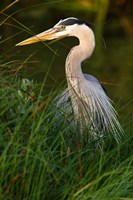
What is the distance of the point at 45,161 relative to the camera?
3588 millimetres

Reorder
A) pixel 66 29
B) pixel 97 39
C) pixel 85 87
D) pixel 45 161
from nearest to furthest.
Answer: pixel 45 161 < pixel 85 87 < pixel 66 29 < pixel 97 39

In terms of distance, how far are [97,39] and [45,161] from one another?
34.4 feet

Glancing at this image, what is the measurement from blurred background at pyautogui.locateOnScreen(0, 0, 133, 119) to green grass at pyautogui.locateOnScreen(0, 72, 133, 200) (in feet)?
16.0

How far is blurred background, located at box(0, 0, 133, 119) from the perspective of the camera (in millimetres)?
10770

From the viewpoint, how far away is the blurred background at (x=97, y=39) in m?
10.8

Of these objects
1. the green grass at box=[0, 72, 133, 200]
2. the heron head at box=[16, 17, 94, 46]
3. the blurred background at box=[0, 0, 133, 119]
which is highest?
the heron head at box=[16, 17, 94, 46]

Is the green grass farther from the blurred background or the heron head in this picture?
the blurred background

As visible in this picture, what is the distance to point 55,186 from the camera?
3.79 meters

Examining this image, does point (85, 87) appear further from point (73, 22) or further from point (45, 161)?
point (45, 161)

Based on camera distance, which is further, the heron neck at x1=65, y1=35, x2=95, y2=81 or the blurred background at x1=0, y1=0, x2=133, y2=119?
the blurred background at x1=0, y1=0, x2=133, y2=119

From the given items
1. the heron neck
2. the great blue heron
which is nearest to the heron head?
the great blue heron

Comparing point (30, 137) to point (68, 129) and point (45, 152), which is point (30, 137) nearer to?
point (45, 152)

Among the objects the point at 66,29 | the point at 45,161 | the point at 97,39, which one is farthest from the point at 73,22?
the point at 97,39

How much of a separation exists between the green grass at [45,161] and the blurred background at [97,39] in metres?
4.87
